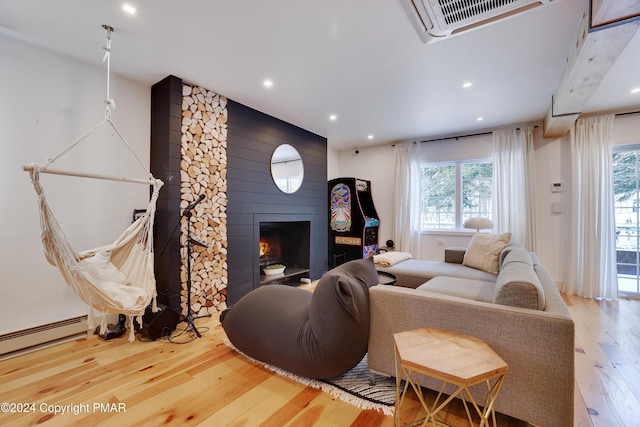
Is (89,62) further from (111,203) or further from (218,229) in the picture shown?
(218,229)

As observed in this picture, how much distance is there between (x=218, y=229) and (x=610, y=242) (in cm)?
458

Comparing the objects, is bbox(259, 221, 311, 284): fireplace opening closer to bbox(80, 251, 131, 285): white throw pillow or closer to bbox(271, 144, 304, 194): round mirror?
bbox(271, 144, 304, 194): round mirror

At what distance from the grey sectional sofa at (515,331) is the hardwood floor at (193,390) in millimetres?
247

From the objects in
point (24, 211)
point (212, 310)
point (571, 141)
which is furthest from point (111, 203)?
point (571, 141)

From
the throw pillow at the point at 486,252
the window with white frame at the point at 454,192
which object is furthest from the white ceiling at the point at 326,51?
the throw pillow at the point at 486,252

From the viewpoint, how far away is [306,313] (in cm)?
175

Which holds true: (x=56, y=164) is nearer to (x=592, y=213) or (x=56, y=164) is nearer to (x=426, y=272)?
(x=426, y=272)

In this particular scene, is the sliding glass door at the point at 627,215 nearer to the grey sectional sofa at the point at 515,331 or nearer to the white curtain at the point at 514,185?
the white curtain at the point at 514,185

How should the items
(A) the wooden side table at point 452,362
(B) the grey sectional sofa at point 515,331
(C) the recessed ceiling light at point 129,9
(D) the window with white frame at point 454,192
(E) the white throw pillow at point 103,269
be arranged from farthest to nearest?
(D) the window with white frame at point 454,192, (E) the white throw pillow at point 103,269, (C) the recessed ceiling light at point 129,9, (B) the grey sectional sofa at point 515,331, (A) the wooden side table at point 452,362

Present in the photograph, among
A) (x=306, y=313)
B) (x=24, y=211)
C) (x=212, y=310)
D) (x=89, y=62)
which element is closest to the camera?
(x=306, y=313)

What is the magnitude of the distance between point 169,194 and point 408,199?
3522 mm

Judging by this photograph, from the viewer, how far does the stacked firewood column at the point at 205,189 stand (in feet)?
8.71

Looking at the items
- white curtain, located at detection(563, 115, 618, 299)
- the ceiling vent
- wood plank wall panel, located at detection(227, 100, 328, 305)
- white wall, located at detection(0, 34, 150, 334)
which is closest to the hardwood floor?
white wall, located at detection(0, 34, 150, 334)

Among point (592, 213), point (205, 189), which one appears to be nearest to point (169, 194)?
point (205, 189)
